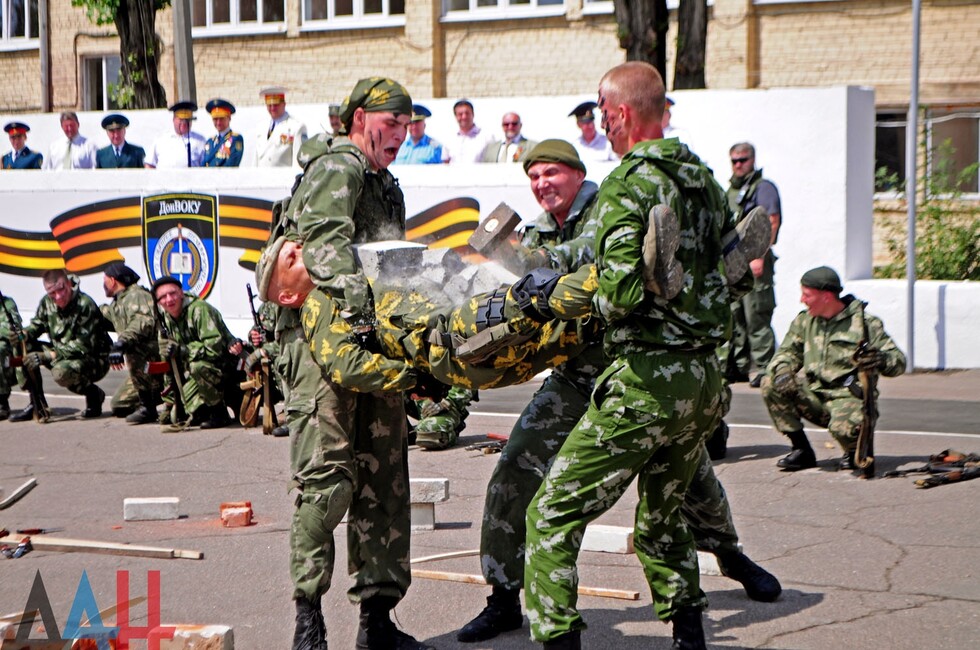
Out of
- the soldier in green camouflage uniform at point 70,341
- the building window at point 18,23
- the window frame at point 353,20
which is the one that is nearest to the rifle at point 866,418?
the soldier in green camouflage uniform at point 70,341

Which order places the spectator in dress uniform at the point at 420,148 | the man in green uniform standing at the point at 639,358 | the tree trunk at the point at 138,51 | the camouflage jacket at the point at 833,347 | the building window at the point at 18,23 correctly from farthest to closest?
the building window at the point at 18,23, the tree trunk at the point at 138,51, the spectator in dress uniform at the point at 420,148, the camouflage jacket at the point at 833,347, the man in green uniform standing at the point at 639,358

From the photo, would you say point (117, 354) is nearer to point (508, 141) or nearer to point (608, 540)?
point (508, 141)

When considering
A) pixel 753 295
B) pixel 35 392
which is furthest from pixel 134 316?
pixel 753 295

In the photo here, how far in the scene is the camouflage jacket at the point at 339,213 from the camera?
4973 mm

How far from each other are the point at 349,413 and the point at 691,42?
46.6ft

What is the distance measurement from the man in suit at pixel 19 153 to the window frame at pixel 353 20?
27.6 feet

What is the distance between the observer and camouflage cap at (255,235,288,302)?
521 cm

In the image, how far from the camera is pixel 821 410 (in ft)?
28.3

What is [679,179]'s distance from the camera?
450 centimetres

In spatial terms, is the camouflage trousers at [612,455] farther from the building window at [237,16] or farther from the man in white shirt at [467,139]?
the building window at [237,16]

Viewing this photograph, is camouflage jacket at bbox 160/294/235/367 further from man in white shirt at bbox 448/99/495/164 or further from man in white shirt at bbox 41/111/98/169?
man in white shirt at bbox 41/111/98/169

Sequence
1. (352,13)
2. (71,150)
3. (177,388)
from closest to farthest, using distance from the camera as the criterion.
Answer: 1. (177,388)
2. (71,150)
3. (352,13)

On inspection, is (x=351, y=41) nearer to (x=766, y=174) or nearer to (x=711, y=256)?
(x=766, y=174)

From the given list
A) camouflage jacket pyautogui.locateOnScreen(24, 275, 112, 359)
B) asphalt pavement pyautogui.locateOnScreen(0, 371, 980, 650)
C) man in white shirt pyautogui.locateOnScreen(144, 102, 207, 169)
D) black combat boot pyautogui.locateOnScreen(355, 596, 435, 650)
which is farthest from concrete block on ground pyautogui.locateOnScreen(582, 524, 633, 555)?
man in white shirt pyautogui.locateOnScreen(144, 102, 207, 169)
